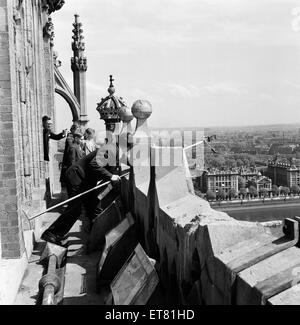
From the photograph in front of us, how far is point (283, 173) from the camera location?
189 feet

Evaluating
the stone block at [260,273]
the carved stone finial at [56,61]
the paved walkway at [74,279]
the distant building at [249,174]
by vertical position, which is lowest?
the distant building at [249,174]

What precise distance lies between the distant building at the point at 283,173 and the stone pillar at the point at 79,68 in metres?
29.2

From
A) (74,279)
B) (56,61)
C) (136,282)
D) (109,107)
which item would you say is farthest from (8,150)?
(56,61)

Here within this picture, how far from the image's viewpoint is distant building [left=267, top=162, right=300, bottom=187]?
50.4 m

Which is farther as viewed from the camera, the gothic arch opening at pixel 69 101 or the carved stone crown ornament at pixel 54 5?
the gothic arch opening at pixel 69 101

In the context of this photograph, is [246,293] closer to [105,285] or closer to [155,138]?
[105,285]

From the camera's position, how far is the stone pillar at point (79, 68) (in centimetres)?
2367

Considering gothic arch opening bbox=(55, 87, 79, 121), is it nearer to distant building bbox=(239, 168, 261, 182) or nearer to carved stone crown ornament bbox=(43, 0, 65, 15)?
carved stone crown ornament bbox=(43, 0, 65, 15)

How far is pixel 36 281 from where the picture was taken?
557 centimetres

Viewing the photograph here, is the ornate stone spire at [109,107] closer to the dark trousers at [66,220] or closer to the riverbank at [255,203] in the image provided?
the dark trousers at [66,220]

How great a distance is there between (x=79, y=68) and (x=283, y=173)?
39.4m

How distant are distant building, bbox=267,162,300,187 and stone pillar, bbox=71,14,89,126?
29.2 meters

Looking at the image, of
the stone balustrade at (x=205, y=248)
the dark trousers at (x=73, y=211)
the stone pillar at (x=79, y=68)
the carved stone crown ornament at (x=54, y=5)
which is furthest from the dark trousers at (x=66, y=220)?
A: the stone pillar at (x=79, y=68)

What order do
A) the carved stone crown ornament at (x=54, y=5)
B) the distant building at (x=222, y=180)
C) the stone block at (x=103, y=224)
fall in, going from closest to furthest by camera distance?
the stone block at (x=103, y=224) → the carved stone crown ornament at (x=54, y=5) → the distant building at (x=222, y=180)
